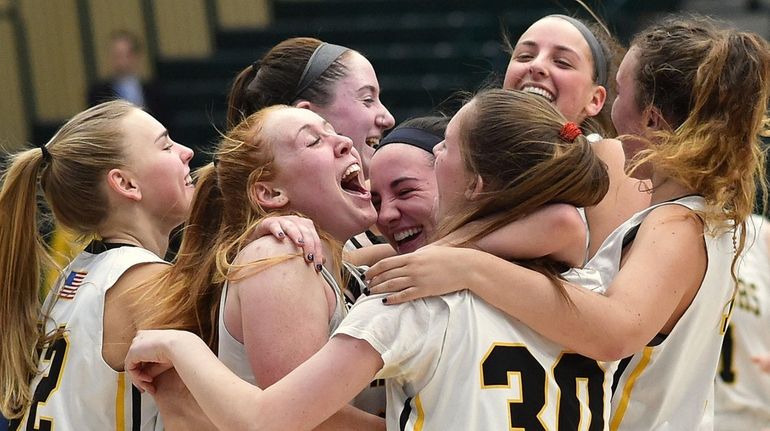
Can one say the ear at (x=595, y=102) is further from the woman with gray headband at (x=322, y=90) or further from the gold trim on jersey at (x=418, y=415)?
the gold trim on jersey at (x=418, y=415)

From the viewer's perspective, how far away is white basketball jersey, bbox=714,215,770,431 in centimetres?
509

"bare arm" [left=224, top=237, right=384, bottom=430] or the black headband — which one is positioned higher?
the black headband

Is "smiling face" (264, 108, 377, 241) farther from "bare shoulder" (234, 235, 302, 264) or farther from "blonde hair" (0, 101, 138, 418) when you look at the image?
"blonde hair" (0, 101, 138, 418)

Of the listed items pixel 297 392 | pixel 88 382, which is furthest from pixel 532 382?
pixel 88 382

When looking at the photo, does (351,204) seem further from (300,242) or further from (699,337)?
(699,337)

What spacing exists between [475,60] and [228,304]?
278 inches

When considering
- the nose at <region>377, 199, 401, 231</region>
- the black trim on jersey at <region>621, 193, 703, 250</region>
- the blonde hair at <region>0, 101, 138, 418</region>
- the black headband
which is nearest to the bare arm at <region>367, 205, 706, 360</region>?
the black trim on jersey at <region>621, 193, 703, 250</region>

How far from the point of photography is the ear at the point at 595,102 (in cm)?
406

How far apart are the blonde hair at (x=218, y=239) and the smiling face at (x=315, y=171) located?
0.10 feet

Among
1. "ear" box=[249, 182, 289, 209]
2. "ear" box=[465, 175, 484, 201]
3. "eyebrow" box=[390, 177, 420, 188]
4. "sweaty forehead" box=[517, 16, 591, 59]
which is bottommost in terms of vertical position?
"eyebrow" box=[390, 177, 420, 188]

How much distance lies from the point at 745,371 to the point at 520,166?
2828 millimetres

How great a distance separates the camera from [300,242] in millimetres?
2750

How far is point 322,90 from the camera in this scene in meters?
3.93

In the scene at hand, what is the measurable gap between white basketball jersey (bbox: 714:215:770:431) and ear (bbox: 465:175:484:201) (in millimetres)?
2716
